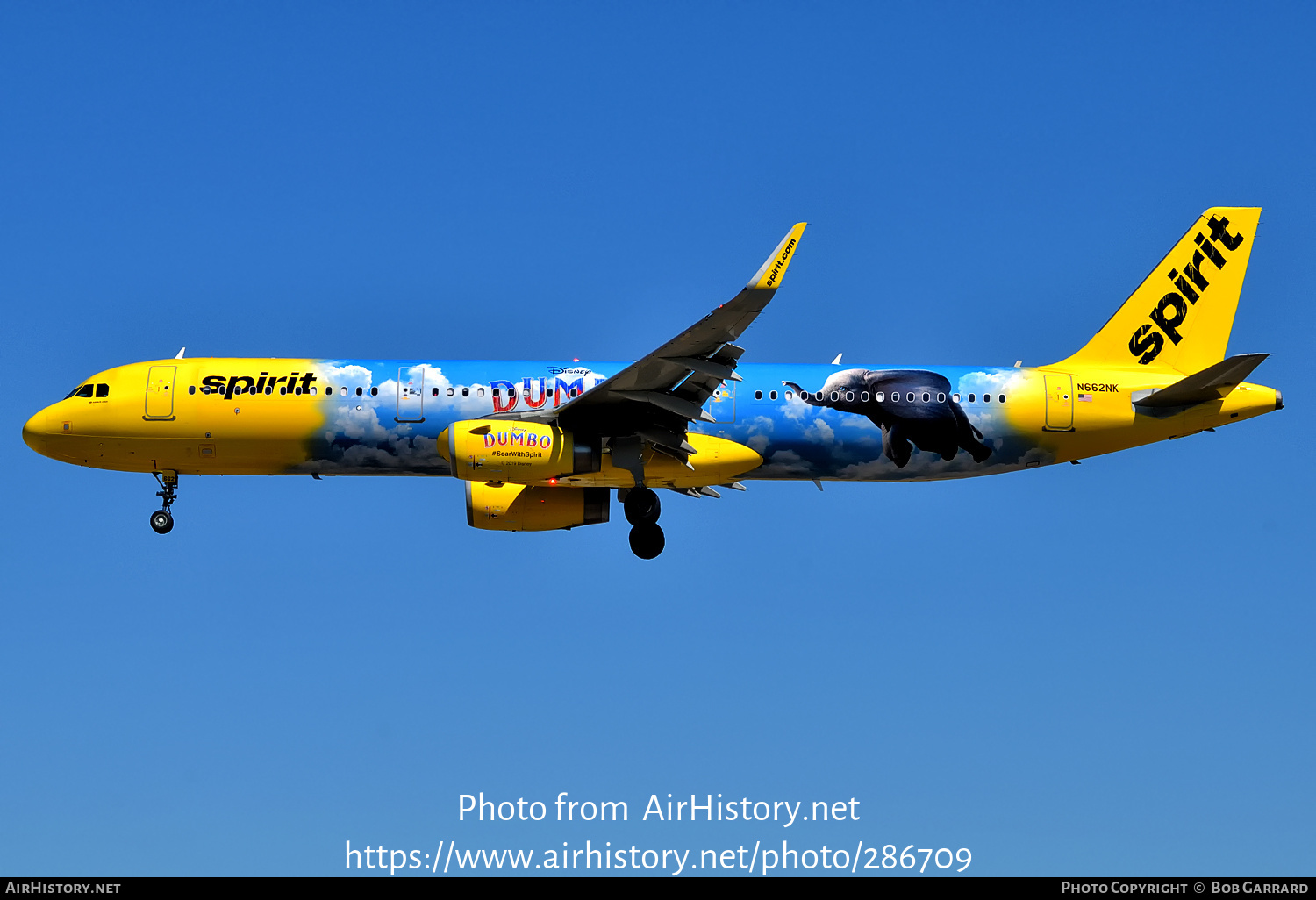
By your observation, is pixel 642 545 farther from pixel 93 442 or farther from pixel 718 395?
pixel 93 442

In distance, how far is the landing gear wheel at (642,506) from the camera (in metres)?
41.3

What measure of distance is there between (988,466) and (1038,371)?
2.73 meters

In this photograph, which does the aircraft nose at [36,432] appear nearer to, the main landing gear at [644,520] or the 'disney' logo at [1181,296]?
the main landing gear at [644,520]

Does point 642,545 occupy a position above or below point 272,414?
below

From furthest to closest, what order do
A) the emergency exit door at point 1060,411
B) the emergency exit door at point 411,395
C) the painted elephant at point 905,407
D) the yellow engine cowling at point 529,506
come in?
the yellow engine cowling at point 529,506, the emergency exit door at point 1060,411, the painted elephant at point 905,407, the emergency exit door at point 411,395

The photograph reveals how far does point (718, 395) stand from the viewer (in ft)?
132

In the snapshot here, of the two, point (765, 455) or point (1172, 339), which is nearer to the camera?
point (765, 455)

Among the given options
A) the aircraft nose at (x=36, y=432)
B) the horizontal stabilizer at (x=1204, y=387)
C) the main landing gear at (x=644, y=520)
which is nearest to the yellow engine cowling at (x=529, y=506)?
the main landing gear at (x=644, y=520)

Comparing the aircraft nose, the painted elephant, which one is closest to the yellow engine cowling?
the painted elephant

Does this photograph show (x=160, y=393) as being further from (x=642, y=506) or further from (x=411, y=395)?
(x=642, y=506)

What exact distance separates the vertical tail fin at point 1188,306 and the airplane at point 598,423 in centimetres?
92
